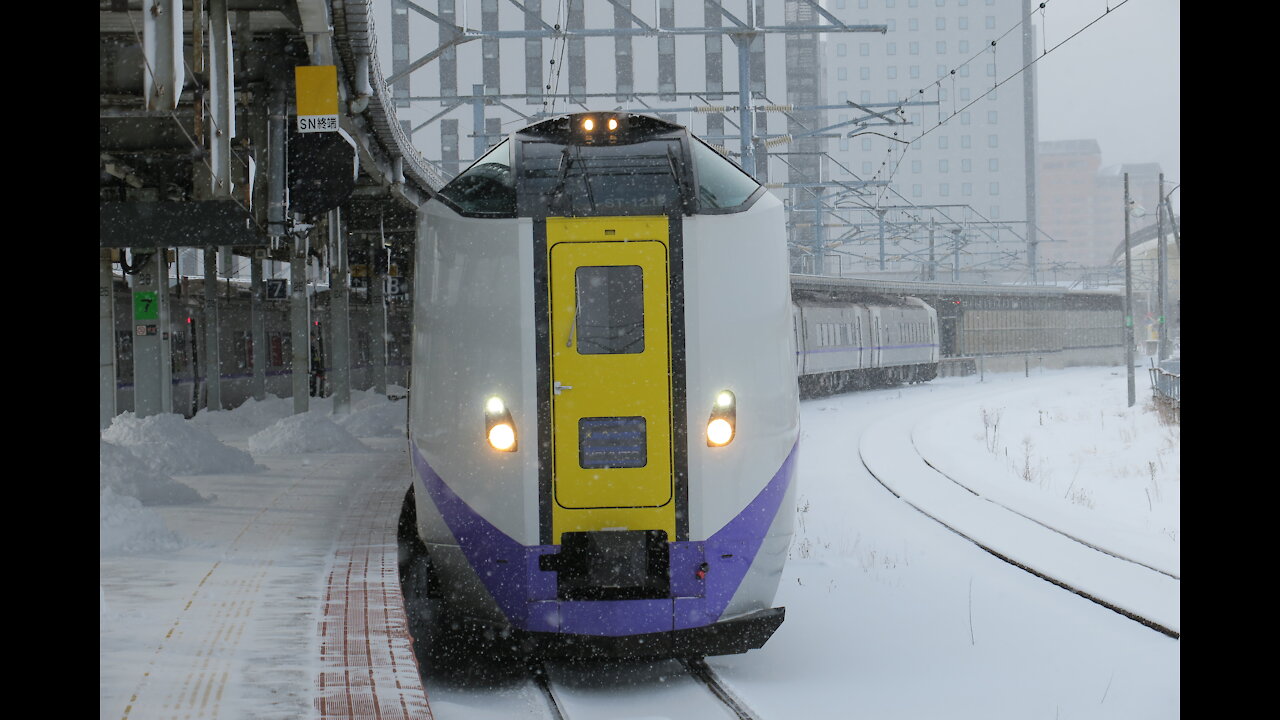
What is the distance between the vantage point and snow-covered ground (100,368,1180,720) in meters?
5.37

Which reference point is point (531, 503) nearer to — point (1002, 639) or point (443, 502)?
point (443, 502)

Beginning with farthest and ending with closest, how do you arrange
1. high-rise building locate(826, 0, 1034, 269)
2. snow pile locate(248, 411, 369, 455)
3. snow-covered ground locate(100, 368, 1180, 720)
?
1. high-rise building locate(826, 0, 1034, 269)
2. snow pile locate(248, 411, 369, 455)
3. snow-covered ground locate(100, 368, 1180, 720)

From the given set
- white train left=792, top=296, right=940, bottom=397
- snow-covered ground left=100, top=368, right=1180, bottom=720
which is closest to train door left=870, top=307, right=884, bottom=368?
white train left=792, top=296, right=940, bottom=397

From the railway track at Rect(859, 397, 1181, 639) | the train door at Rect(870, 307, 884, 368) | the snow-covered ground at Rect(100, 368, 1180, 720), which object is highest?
the train door at Rect(870, 307, 884, 368)

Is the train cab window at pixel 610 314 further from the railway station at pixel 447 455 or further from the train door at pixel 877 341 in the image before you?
the train door at pixel 877 341

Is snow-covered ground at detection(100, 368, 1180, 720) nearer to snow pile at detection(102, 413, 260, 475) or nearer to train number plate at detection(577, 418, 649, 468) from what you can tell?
snow pile at detection(102, 413, 260, 475)

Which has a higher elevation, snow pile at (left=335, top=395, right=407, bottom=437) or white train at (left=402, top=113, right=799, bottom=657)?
white train at (left=402, top=113, right=799, bottom=657)

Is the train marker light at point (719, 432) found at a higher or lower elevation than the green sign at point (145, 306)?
lower

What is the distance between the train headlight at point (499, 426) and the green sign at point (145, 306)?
13.6m

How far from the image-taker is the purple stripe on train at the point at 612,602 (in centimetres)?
577

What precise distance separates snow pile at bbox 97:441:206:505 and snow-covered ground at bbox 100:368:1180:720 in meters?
0.02

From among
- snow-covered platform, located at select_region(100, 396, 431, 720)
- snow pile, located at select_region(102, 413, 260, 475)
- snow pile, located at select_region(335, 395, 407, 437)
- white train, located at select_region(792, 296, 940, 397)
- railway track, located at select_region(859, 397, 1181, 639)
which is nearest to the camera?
snow-covered platform, located at select_region(100, 396, 431, 720)

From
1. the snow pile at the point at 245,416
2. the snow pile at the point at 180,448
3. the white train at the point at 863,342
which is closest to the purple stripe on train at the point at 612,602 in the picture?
the snow pile at the point at 180,448
